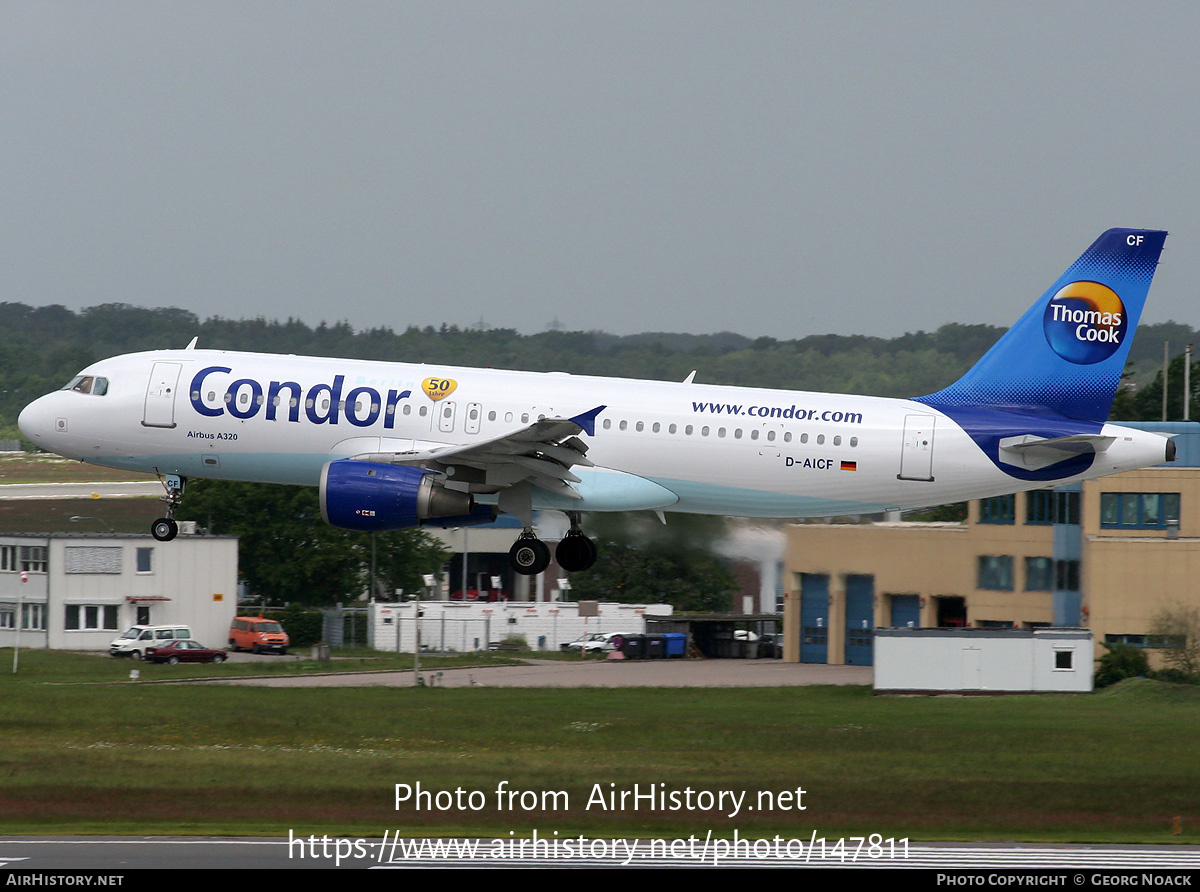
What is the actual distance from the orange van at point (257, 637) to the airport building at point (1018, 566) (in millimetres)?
28446

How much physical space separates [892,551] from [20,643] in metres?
47.6

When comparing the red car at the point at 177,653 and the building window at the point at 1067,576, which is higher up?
the building window at the point at 1067,576

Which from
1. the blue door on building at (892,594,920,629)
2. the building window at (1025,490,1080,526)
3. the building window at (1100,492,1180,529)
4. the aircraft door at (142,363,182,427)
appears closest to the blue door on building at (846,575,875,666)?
the blue door on building at (892,594,920,629)

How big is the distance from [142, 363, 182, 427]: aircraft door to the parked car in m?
51.9

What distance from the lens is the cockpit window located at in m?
36.6

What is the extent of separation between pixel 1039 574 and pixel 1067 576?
136 cm

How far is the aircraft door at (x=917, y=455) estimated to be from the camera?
34719mm

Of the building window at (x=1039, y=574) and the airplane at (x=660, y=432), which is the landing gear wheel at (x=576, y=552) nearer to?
the airplane at (x=660, y=432)

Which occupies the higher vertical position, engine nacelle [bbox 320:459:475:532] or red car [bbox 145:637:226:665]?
engine nacelle [bbox 320:459:475:532]

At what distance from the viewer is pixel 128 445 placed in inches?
1427

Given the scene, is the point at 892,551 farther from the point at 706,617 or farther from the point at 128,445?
the point at 128,445

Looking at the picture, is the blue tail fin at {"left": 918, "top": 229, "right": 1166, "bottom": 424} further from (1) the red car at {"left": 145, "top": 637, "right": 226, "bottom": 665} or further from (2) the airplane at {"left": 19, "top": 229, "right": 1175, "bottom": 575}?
(1) the red car at {"left": 145, "top": 637, "right": 226, "bottom": 665}

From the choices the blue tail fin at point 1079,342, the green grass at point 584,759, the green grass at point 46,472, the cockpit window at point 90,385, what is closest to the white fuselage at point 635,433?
the blue tail fin at point 1079,342
